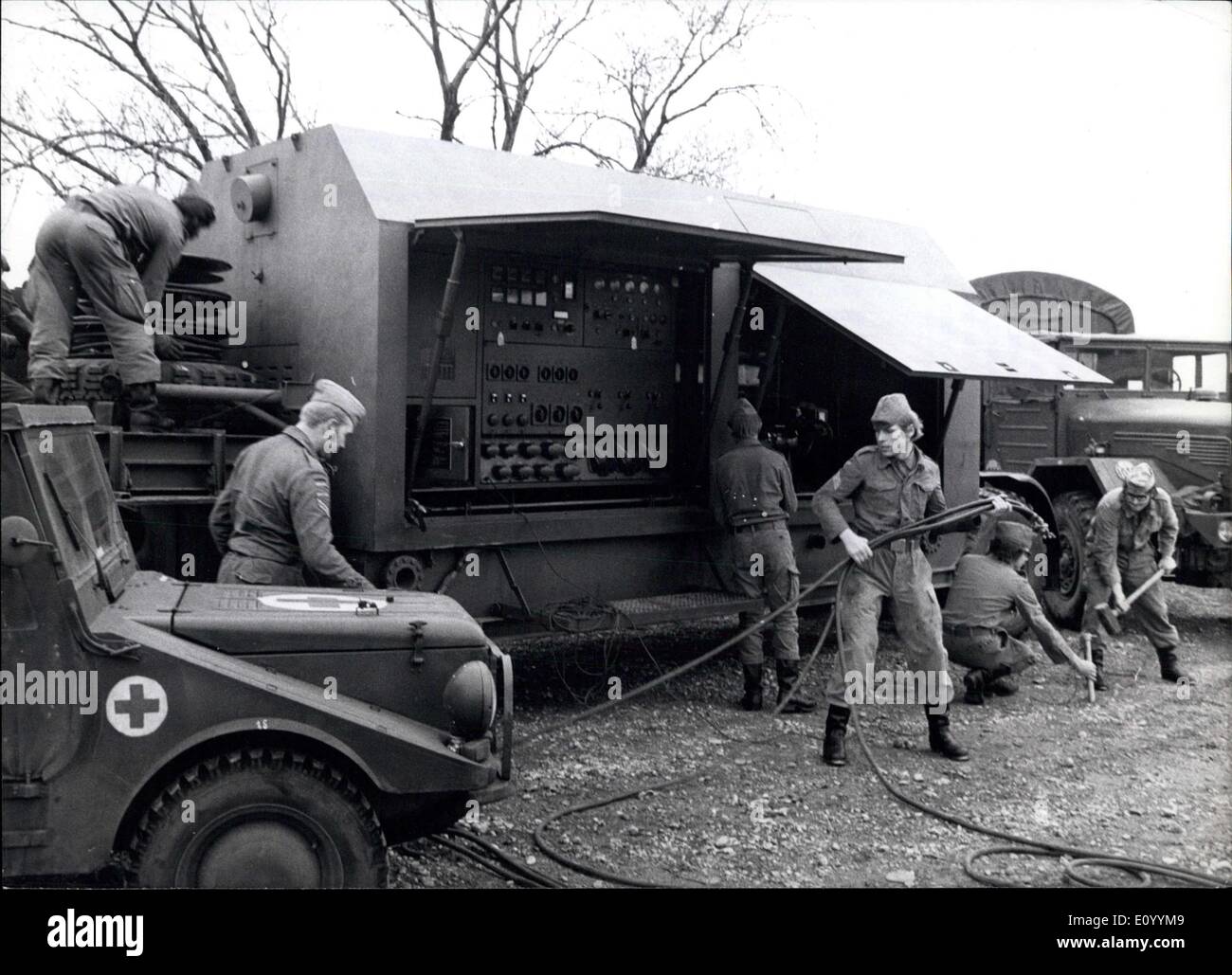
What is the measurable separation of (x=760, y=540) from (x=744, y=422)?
78 cm

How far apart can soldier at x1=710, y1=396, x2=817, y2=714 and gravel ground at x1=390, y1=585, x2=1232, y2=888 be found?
33cm

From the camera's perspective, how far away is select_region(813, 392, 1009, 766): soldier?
22.1ft

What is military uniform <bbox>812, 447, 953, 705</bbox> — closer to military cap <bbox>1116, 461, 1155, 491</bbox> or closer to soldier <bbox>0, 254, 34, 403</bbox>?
military cap <bbox>1116, 461, 1155, 491</bbox>

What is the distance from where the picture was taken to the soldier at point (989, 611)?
789 cm

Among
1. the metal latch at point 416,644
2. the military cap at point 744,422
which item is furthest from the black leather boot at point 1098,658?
the metal latch at point 416,644

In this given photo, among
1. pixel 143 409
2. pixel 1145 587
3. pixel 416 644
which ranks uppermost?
pixel 143 409

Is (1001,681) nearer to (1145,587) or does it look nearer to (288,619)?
(1145,587)

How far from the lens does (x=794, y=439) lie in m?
10.1

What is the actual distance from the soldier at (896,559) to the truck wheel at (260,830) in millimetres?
3455

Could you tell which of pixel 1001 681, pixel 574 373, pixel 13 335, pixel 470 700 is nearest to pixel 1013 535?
pixel 1001 681

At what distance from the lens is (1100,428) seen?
11.5 m
